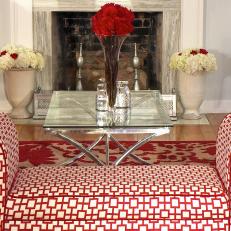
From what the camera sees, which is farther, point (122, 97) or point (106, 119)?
point (122, 97)

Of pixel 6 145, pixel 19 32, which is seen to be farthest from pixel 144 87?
pixel 6 145

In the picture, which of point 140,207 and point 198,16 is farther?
point 198,16

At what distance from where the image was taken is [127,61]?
8.40 meters

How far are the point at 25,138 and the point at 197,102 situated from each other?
6.64ft

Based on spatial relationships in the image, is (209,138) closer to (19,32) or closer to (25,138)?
(25,138)

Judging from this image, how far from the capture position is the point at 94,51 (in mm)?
8469

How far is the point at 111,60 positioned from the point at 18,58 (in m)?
2.94

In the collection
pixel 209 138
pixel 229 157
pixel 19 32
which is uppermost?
pixel 19 32

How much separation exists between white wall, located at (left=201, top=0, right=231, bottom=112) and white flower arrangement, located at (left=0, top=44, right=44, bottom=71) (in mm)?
1890

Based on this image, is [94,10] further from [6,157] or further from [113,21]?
[6,157]

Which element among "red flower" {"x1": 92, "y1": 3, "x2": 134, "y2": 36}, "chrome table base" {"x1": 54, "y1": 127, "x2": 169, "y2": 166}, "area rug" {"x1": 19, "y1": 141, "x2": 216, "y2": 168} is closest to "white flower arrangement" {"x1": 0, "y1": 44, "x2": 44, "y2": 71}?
"area rug" {"x1": 19, "y1": 141, "x2": 216, "y2": 168}

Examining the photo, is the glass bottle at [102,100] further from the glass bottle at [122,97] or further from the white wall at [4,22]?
the white wall at [4,22]

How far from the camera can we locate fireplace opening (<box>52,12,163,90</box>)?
837 centimetres

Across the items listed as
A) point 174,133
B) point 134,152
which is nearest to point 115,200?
point 134,152
